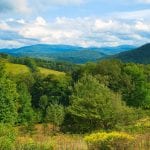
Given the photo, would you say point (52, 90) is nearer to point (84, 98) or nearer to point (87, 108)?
point (84, 98)

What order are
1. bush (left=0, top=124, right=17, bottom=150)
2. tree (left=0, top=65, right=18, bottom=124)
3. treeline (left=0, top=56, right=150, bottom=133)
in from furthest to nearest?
tree (left=0, top=65, right=18, bottom=124) → treeline (left=0, top=56, right=150, bottom=133) → bush (left=0, top=124, right=17, bottom=150)

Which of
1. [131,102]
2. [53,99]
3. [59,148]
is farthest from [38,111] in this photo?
[59,148]

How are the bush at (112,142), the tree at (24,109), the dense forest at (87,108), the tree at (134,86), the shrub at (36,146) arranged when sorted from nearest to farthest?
the bush at (112,142) < the shrub at (36,146) < the dense forest at (87,108) < the tree at (134,86) < the tree at (24,109)

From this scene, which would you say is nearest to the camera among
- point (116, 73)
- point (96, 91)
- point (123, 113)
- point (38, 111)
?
point (123, 113)

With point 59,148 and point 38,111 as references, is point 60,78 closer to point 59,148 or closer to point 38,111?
point 38,111

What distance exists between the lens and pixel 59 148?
1321 centimetres

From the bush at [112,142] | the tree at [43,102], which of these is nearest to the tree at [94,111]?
the bush at [112,142]

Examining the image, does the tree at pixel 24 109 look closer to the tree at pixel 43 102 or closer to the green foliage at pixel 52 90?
the tree at pixel 43 102

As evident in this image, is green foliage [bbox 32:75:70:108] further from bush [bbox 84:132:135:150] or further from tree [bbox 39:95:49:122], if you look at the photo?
bush [bbox 84:132:135:150]

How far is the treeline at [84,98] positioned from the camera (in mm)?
35644

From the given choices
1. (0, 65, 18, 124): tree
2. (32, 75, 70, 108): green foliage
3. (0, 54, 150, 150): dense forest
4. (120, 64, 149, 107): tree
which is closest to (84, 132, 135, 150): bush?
(0, 54, 150, 150): dense forest

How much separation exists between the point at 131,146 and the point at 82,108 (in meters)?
23.1

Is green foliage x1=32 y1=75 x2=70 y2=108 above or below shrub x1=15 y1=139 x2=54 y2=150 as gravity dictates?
below

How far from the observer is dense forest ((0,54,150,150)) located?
13.2 meters
